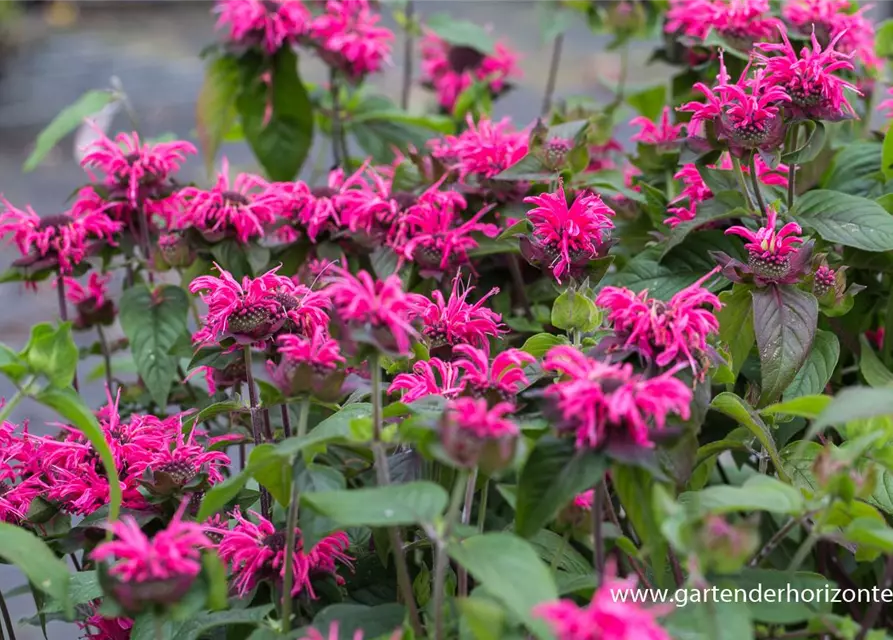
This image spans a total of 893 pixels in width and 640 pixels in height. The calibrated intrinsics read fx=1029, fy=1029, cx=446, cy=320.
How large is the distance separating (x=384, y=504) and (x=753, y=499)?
19 cm

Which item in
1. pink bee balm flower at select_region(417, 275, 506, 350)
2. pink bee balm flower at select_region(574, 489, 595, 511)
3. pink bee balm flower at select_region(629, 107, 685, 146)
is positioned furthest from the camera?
pink bee balm flower at select_region(629, 107, 685, 146)

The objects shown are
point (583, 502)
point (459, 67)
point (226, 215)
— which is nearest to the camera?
point (583, 502)

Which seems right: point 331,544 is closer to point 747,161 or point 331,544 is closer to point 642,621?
point 642,621

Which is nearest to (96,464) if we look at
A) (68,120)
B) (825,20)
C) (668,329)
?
(668,329)

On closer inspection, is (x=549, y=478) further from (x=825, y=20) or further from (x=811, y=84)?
(x=825, y=20)

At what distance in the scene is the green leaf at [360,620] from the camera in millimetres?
Answer: 591

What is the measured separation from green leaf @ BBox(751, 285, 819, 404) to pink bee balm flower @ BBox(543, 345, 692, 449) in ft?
0.79

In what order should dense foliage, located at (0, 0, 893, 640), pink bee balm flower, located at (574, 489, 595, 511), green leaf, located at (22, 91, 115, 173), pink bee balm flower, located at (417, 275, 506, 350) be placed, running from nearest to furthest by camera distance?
1. dense foliage, located at (0, 0, 893, 640)
2. pink bee balm flower, located at (574, 489, 595, 511)
3. pink bee balm flower, located at (417, 275, 506, 350)
4. green leaf, located at (22, 91, 115, 173)

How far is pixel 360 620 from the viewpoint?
601 millimetres

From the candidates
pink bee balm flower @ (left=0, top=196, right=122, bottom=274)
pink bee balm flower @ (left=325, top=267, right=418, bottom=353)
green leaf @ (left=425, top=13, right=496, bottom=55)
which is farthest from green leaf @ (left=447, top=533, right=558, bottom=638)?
green leaf @ (left=425, top=13, right=496, bottom=55)

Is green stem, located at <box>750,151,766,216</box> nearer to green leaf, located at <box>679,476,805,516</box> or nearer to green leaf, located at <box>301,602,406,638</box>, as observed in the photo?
green leaf, located at <box>679,476,805,516</box>

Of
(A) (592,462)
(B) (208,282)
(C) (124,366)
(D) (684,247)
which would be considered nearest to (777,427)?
(D) (684,247)

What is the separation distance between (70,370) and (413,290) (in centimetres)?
40

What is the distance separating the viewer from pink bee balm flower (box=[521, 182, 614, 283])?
0.79 m
